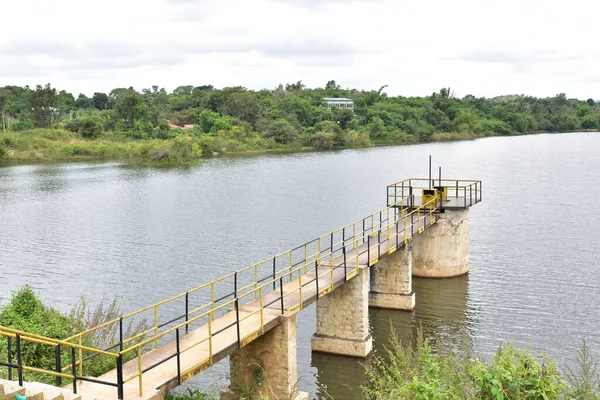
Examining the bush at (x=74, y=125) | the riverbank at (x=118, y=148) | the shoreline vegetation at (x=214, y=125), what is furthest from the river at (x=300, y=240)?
the bush at (x=74, y=125)

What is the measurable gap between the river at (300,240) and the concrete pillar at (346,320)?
0.44 metres

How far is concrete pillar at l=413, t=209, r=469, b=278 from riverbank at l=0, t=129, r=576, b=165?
59.9 m

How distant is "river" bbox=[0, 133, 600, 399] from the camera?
79.0 ft

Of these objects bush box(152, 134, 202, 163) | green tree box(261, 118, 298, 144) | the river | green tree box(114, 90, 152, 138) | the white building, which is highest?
the white building

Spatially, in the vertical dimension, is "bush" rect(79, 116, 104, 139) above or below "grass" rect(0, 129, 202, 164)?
above

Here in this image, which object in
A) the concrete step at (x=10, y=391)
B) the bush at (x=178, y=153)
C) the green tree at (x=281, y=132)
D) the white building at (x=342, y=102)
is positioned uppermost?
the white building at (x=342, y=102)

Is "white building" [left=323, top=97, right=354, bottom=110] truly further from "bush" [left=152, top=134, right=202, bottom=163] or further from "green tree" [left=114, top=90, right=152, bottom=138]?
"bush" [left=152, top=134, right=202, bottom=163]

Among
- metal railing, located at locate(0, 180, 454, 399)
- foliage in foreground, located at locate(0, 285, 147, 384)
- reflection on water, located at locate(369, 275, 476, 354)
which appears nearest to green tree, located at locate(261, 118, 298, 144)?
metal railing, located at locate(0, 180, 454, 399)

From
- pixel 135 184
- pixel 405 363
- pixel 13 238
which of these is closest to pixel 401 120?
pixel 135 184

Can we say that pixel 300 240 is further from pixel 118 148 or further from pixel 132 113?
pixel 132 113

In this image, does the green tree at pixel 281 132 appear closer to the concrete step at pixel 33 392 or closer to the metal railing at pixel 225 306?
the metal railing at pixel 225 306

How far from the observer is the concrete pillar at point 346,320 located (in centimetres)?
2072

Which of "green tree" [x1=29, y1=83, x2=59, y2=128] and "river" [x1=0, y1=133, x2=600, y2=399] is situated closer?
"river" [x1=0, y1=133, x2=600, y2=399]

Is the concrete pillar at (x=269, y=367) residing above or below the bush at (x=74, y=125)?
below
